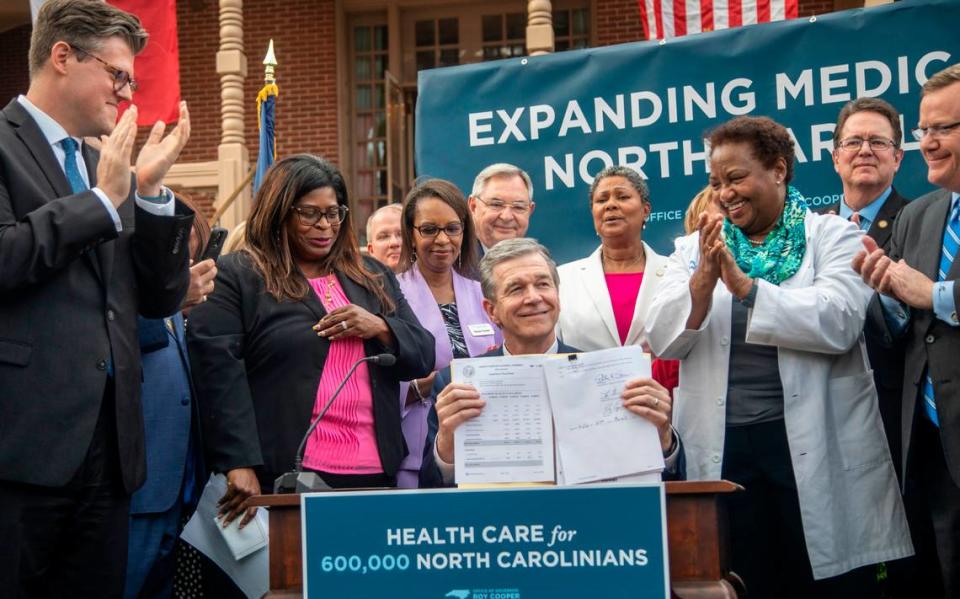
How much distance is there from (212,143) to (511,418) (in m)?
10.8

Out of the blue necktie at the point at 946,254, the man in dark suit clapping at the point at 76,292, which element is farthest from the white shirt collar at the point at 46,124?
the blue necktie at the point at 946,254

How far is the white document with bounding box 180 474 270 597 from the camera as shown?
3.36 metres

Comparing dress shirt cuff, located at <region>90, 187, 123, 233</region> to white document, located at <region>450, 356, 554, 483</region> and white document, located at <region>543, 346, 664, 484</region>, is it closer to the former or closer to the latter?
white document, located at <region>450, 356, 554, 483</region>

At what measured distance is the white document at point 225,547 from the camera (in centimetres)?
336

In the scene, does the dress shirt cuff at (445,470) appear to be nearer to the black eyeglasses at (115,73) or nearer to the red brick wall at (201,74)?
the black eyeglasses at (115,73)

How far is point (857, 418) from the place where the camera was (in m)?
3.47

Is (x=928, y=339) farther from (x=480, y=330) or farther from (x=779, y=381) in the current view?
(x=480, y=330)

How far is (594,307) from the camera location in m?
4.06

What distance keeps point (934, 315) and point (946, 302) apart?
16 cm

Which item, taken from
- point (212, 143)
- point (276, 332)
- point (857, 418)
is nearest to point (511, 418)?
point (276, 332)

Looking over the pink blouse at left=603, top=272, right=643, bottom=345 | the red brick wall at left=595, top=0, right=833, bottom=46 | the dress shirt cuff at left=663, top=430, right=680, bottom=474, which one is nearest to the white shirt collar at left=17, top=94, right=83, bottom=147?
the dress shirt cuff at left=663, top=430, right=680, bottom=474

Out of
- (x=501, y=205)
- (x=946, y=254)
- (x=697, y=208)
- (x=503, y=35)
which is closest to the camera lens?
(x=946, y=254)

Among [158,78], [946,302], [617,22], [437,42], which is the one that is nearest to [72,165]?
[946,302]

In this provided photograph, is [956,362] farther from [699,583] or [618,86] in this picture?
[618,86]
